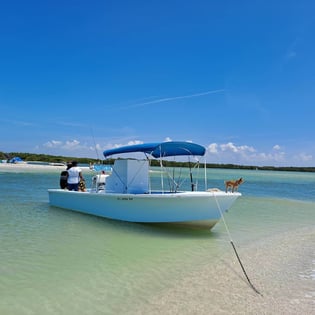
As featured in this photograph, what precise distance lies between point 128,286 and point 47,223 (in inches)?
247

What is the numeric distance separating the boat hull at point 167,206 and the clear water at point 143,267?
0.36 m

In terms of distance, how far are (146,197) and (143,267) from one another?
3625 millimetres

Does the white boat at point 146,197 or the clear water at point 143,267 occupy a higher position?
the white boat at point 146,197

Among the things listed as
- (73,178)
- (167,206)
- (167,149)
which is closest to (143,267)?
(167,206)

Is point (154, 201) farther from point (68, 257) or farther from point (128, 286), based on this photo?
point (128, 286)

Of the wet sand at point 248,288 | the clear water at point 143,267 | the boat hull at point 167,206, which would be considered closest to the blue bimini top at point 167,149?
the boat hull at point 167,206

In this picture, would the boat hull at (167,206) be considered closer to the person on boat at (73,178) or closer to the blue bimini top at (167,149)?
the blue bimini top at (167,149)

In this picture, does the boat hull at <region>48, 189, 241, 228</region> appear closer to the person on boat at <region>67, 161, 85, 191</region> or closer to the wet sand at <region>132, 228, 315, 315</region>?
the wet sand at <region>132, 228, 315, 315</region>

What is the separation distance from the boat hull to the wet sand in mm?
1887

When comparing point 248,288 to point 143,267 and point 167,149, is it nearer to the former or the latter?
point 143,267

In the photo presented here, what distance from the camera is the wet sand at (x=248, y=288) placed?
4848mm

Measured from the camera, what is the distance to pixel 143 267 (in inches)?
273

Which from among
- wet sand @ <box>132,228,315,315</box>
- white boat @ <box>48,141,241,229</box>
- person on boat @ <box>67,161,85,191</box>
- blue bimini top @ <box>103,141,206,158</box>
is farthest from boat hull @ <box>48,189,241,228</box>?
person on boat @ <box>67,161,85,191</box>

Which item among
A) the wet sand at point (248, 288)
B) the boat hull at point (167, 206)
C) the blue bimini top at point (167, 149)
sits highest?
the blue bimini top at point (167, 149)
